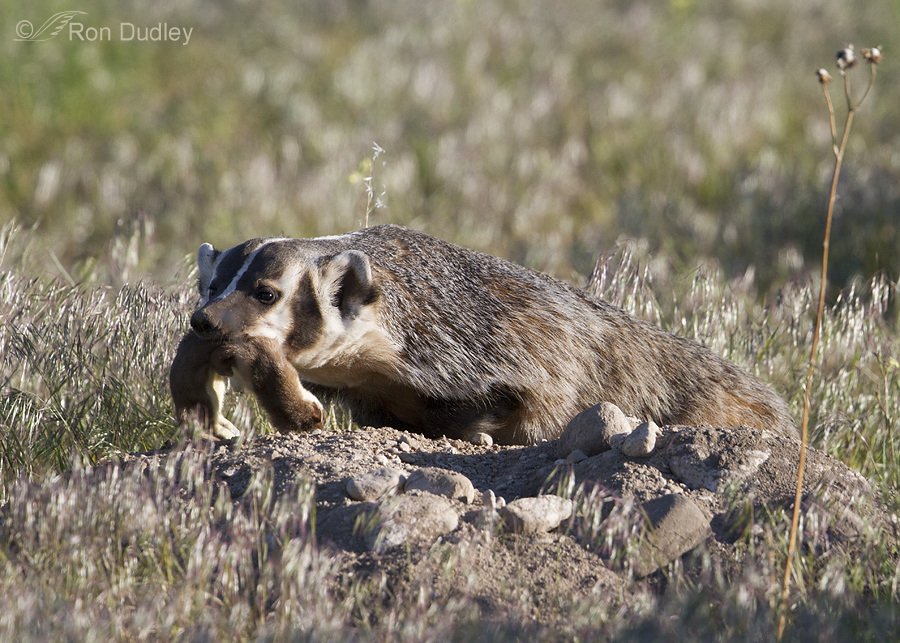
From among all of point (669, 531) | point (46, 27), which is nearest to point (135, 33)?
point (46, 27)

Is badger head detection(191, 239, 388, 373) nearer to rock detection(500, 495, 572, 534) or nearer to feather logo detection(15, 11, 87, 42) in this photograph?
rock detection(500, 495, 572, 534)

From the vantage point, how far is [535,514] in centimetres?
228

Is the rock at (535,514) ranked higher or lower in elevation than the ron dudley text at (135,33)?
lower

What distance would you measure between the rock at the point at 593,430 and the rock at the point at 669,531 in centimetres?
34

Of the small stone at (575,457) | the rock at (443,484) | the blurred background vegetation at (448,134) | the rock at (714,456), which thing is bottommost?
the rock at (443,484)

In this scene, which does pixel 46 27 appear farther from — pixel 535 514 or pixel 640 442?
pixel 535 514

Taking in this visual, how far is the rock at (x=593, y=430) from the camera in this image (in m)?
2.67

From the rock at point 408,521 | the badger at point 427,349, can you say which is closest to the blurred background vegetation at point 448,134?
the badger at point 427,349

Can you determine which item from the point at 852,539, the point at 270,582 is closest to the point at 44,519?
the point at 270,582

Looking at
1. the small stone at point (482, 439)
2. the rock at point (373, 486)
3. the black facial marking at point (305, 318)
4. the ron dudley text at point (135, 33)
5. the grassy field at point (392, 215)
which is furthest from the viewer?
the ron dudley text at point (135, 33)

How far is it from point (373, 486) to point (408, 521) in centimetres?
17

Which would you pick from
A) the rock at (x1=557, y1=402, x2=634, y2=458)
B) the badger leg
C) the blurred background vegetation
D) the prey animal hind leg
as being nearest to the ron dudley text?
the blurred background vegetation

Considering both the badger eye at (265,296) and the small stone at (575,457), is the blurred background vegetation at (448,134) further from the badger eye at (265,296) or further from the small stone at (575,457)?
the small stone at (575,457)

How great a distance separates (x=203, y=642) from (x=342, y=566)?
40cm
